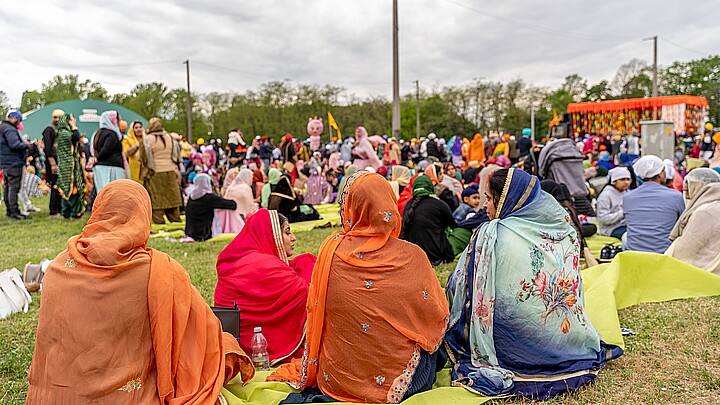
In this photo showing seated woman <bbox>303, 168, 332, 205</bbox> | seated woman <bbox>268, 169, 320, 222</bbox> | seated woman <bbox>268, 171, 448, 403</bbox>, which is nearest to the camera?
seated woman <bbox>268, 171, 448, 403</bbox>

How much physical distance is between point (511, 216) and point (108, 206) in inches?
75.4

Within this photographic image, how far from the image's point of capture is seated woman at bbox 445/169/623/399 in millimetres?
2738

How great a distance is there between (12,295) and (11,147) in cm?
561

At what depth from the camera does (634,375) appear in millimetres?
2877

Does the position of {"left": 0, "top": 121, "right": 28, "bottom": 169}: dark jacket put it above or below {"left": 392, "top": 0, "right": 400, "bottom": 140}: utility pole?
below

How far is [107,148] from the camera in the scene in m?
8.17

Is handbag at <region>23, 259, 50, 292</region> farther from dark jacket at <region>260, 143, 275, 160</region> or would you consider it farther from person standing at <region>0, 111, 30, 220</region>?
dark jacket at <region>260, 143, 275, 160</region>

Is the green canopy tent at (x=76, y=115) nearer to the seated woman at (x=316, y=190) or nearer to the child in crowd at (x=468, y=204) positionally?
the seated woman at (x=316, y=190)

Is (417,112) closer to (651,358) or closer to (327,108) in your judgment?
(327,108)

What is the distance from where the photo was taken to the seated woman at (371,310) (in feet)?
8.30

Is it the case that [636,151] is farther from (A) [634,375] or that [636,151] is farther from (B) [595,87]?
(B) [595,87]

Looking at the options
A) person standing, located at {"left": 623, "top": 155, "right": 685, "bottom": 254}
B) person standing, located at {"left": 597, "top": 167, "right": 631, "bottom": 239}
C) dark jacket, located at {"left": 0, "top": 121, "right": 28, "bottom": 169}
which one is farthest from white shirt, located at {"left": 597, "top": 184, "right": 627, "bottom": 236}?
dark jacket, located at {"left": 0, "top": 121, "right": 28, "bottom": 169}

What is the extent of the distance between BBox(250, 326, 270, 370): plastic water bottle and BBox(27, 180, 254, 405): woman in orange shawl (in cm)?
91

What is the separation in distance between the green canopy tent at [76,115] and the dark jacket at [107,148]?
12.6m
